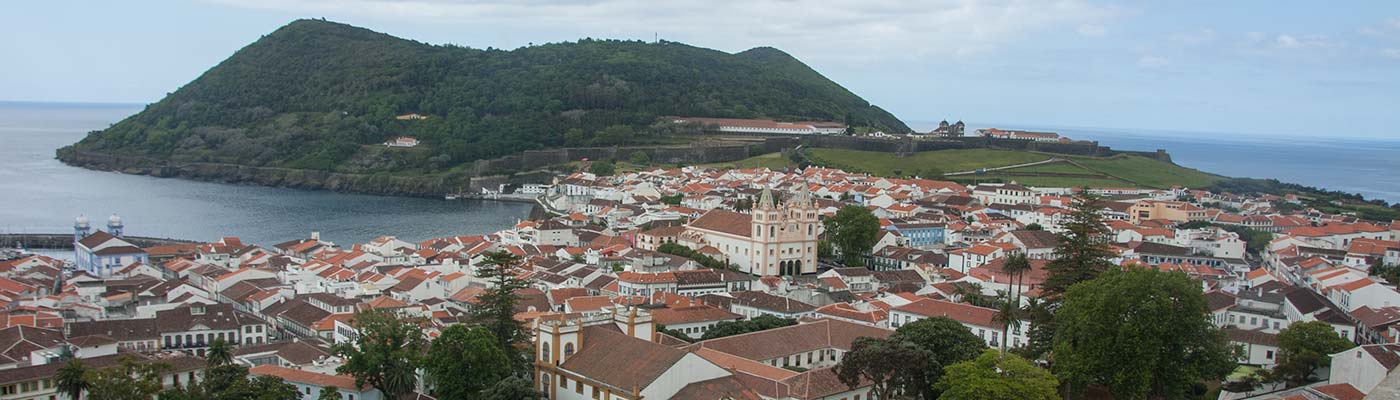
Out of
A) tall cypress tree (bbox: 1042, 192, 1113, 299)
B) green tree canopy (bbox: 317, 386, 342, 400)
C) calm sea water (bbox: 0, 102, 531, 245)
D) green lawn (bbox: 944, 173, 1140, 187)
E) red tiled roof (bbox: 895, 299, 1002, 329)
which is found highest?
tall cypress tree (bbox: 1042, 192, 1113, 299)

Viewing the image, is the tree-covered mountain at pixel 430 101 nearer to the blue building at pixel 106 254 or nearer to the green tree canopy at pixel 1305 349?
the blue building at pixel 106 254

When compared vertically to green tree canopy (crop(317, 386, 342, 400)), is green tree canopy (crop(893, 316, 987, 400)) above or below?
above

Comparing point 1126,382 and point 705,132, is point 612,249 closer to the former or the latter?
point 1126,382

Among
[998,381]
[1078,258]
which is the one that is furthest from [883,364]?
[1078,258]

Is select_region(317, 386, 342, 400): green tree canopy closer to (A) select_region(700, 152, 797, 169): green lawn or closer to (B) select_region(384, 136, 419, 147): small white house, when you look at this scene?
(A) select_region(700, 152, 797, 169): green lawn

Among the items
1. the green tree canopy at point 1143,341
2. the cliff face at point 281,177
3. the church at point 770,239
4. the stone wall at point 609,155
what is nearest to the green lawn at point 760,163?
the stone wall at point 609,155

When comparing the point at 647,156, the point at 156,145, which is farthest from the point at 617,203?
the point at 156,145

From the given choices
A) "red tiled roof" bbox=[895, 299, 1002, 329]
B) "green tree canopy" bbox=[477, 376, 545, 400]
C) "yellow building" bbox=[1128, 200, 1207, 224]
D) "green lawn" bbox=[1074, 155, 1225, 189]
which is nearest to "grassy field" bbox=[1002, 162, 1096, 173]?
"green lawn" bbox=[1074, 155, 1225, 189]
